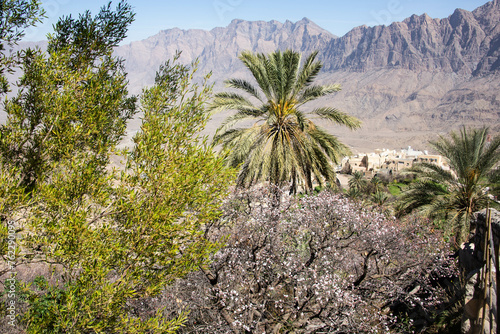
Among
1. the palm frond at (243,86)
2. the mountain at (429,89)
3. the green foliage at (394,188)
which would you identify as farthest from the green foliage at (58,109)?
the mountain at (429,89)

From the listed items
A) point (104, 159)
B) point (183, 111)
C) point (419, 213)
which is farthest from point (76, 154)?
point (419, 213)

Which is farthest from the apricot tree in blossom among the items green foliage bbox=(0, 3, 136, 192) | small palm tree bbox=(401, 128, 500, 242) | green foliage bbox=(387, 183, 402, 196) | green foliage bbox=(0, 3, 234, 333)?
green foliage bbox=(387, 183, 402, 196)

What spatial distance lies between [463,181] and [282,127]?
627 cm

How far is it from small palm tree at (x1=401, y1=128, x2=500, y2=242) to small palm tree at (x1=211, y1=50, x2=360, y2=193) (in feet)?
13.5

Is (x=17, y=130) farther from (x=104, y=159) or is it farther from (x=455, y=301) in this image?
(x=455, y=301)

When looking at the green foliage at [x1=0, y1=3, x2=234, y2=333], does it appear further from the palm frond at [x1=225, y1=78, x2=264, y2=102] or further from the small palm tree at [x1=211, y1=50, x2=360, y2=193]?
the palm frond at [x1=225, y1=78, x2=264, y2=102]

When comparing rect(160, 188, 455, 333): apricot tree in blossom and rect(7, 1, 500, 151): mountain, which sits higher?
rect(7, 1, 500, 151): mountain

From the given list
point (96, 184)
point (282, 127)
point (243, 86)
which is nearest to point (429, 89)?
point (282, 127)

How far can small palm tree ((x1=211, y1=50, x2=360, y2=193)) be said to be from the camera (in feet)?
29.8

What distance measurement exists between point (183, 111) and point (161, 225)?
1.63 meters

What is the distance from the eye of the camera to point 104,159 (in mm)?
4469

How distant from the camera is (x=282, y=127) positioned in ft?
31.1

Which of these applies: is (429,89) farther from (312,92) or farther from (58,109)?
(58,109)

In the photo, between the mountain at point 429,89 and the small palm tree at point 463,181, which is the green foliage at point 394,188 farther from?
the mountain at point 429,89
